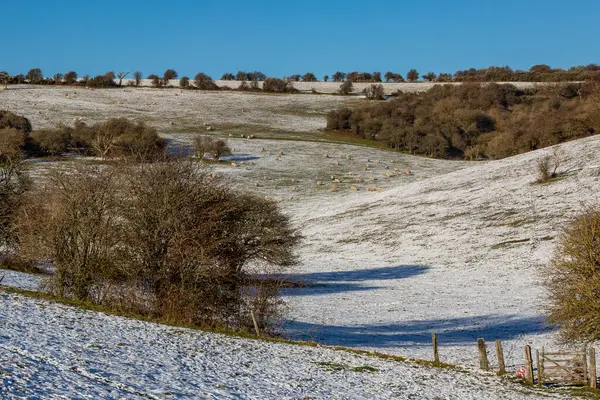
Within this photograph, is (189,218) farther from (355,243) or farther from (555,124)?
(555,124)

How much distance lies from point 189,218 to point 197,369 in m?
10.1

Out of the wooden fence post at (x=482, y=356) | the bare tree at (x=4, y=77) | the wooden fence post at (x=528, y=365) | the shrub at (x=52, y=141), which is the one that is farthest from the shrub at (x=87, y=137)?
the bare tree at (x=4, y=77)

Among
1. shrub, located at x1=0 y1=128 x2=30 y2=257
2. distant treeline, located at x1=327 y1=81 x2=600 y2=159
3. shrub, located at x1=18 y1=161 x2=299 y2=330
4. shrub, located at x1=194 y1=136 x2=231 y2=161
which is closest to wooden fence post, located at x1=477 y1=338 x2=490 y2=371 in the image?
shrub, located at x1=18 y1=161 x2=299 y2=330

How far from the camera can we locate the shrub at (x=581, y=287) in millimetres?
24250

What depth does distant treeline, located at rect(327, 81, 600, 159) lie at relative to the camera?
99.6m

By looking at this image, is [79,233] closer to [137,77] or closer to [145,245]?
[145,245]

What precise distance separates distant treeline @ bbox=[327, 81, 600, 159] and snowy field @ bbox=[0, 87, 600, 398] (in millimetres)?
9015

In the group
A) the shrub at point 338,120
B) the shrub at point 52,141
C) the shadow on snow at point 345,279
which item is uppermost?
the shrub at point 338,120

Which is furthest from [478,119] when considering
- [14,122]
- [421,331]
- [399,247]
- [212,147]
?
[421,331]

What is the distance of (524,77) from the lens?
188 meters

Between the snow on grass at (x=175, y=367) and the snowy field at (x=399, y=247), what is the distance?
0.17 meters

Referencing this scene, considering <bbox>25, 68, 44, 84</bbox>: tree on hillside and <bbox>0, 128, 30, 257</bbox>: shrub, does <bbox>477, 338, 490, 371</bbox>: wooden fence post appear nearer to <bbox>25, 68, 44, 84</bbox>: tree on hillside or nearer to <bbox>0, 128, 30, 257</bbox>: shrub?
<bbox>0, 128, 30, 257</bbox>: shrub

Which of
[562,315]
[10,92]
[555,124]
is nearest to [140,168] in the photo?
[562,315]

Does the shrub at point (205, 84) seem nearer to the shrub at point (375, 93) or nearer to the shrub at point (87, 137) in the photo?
the shrub at point (375, 93)
